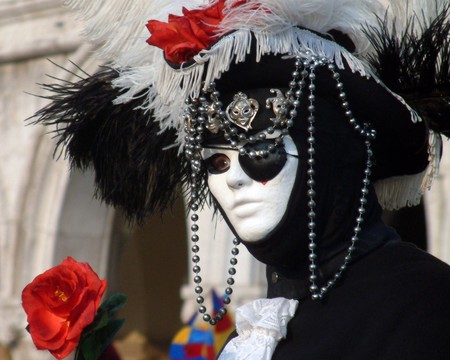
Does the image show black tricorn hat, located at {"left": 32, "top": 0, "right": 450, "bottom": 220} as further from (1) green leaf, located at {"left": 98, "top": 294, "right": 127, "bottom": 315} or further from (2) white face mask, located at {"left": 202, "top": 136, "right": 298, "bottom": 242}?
(1) green leaf, located at {"left": 98, "top": 294, "right": 127, "bottom": 315}

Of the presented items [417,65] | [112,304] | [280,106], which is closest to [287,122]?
[280,106]

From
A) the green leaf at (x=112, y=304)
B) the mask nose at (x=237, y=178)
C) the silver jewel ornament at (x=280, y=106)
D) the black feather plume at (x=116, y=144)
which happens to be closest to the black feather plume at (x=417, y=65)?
the silver jewel ornament at (x=280, y=106)

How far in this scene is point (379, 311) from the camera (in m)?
1.58

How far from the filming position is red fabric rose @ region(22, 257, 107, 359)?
1669mm

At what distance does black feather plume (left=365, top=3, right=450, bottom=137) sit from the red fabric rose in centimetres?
57

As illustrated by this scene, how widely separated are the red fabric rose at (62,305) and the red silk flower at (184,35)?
37 cm

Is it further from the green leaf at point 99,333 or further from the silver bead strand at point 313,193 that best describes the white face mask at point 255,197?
the green leaf at point 99,333

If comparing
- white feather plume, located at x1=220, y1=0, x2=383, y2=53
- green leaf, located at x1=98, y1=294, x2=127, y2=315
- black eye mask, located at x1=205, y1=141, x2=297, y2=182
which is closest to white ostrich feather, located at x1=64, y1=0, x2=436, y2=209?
white feather plume, located at x1=220, y1=0, x2=383, y2=53

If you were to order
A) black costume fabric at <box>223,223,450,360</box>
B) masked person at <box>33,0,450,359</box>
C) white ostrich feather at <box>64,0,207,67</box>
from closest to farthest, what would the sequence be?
black costume fabric at <box>223,223,450,360</box>, masked person at <box>33,0,450,359</box>, white ostrich feather at <box>64,0,207,67</box>

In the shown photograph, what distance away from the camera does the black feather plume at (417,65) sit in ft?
5.70

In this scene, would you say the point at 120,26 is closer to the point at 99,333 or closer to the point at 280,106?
the point at 280,106

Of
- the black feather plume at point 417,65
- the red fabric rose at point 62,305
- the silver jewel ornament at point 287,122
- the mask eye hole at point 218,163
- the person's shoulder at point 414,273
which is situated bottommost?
the red fabric rose at point 62,305

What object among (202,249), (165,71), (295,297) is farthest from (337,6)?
(202,249)

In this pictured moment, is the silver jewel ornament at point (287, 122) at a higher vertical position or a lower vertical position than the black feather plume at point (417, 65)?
lower
